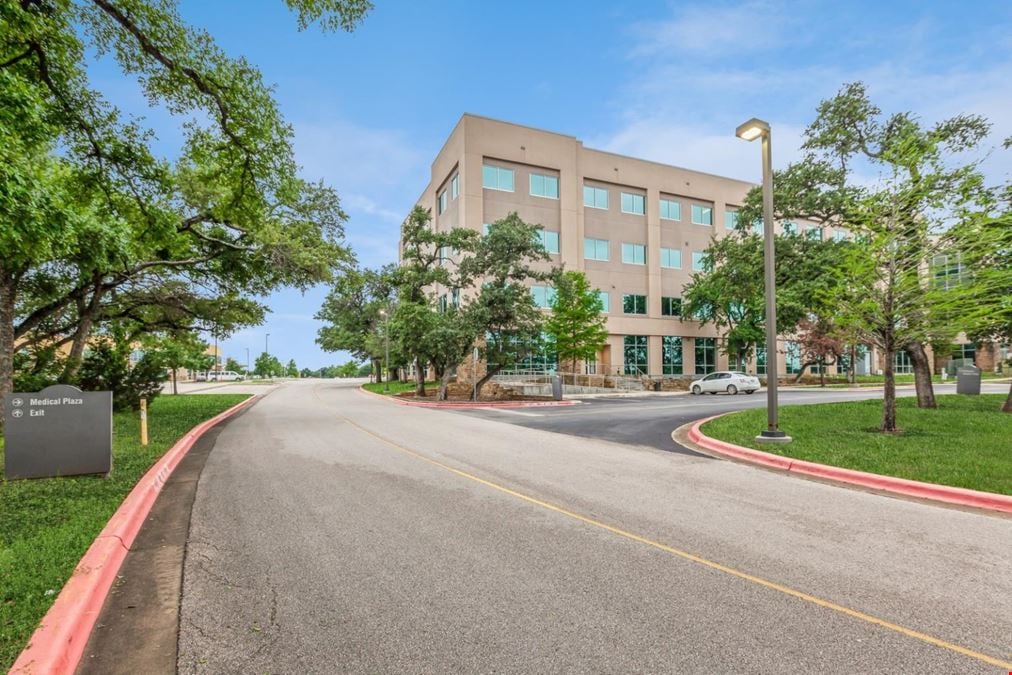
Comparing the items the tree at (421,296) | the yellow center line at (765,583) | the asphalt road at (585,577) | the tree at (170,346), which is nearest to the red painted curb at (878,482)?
the asphalt road at (585,577)

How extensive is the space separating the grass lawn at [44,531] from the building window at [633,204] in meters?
38.3

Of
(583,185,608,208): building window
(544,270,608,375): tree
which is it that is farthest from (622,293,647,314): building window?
(544,270,608,375): tree

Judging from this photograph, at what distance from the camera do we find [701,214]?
45156mm

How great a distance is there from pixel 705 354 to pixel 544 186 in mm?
20263

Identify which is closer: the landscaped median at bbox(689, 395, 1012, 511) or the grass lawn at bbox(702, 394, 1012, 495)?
the landscaped median at bbox(689, 395, 1012, 511)

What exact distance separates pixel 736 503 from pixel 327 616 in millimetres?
5217

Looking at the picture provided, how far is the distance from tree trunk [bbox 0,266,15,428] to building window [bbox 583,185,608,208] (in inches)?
1348

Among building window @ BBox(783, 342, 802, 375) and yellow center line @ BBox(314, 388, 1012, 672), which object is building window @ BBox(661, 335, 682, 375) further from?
yellow center line @ BBox(314, 388, 1012, 672)

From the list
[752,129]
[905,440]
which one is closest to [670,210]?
[752,129]

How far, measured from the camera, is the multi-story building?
3575 centimetres

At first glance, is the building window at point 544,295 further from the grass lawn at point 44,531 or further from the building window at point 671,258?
the grass lawn at point 44,531

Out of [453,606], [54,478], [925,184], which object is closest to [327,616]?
[453,606]

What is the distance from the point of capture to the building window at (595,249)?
39.6m

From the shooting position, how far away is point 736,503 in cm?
659
